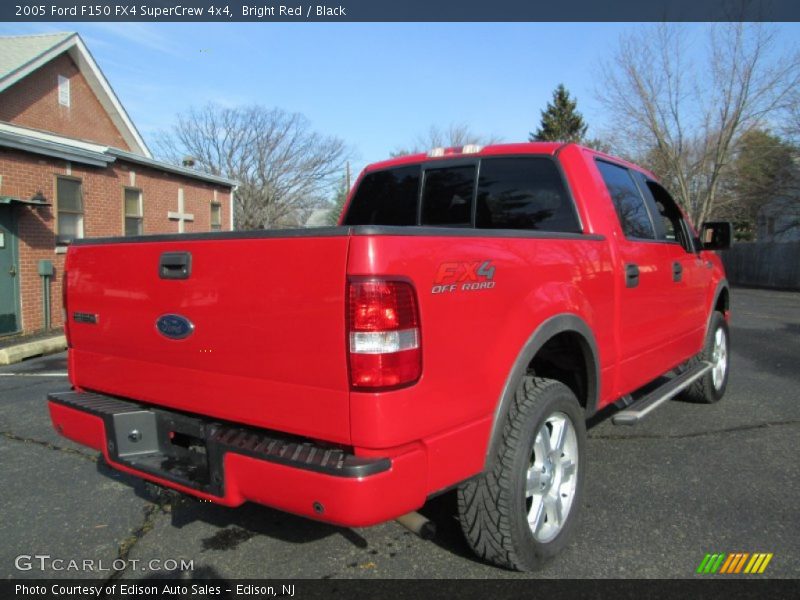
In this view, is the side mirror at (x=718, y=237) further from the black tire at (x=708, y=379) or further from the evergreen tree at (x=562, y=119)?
the evergreen tree at (x=562, y=119)

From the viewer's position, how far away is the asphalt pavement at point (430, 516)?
9.06 ft

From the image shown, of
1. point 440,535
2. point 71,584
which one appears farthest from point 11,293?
point 440,535

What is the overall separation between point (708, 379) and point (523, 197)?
283 centimetres

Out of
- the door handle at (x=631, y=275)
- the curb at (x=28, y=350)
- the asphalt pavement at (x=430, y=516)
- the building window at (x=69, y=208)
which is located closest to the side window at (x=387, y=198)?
the door handle at (x=631, y=275)

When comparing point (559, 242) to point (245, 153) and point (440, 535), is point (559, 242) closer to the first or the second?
point (440, 535)

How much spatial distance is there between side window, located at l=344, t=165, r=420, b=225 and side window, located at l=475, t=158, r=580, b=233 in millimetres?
521

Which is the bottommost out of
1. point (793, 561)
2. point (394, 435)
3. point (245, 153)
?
point (793, 561)

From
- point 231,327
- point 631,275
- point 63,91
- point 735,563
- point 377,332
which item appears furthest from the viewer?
point 63,91

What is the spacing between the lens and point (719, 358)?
551 centimetres

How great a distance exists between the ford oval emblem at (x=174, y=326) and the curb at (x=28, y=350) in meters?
6.75

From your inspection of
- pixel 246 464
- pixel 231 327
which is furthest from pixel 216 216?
pixel 246 464

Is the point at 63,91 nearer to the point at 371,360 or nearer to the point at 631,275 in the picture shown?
the point at 631,275

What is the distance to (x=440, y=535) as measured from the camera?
9.94 ft

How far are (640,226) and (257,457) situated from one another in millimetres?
2910
